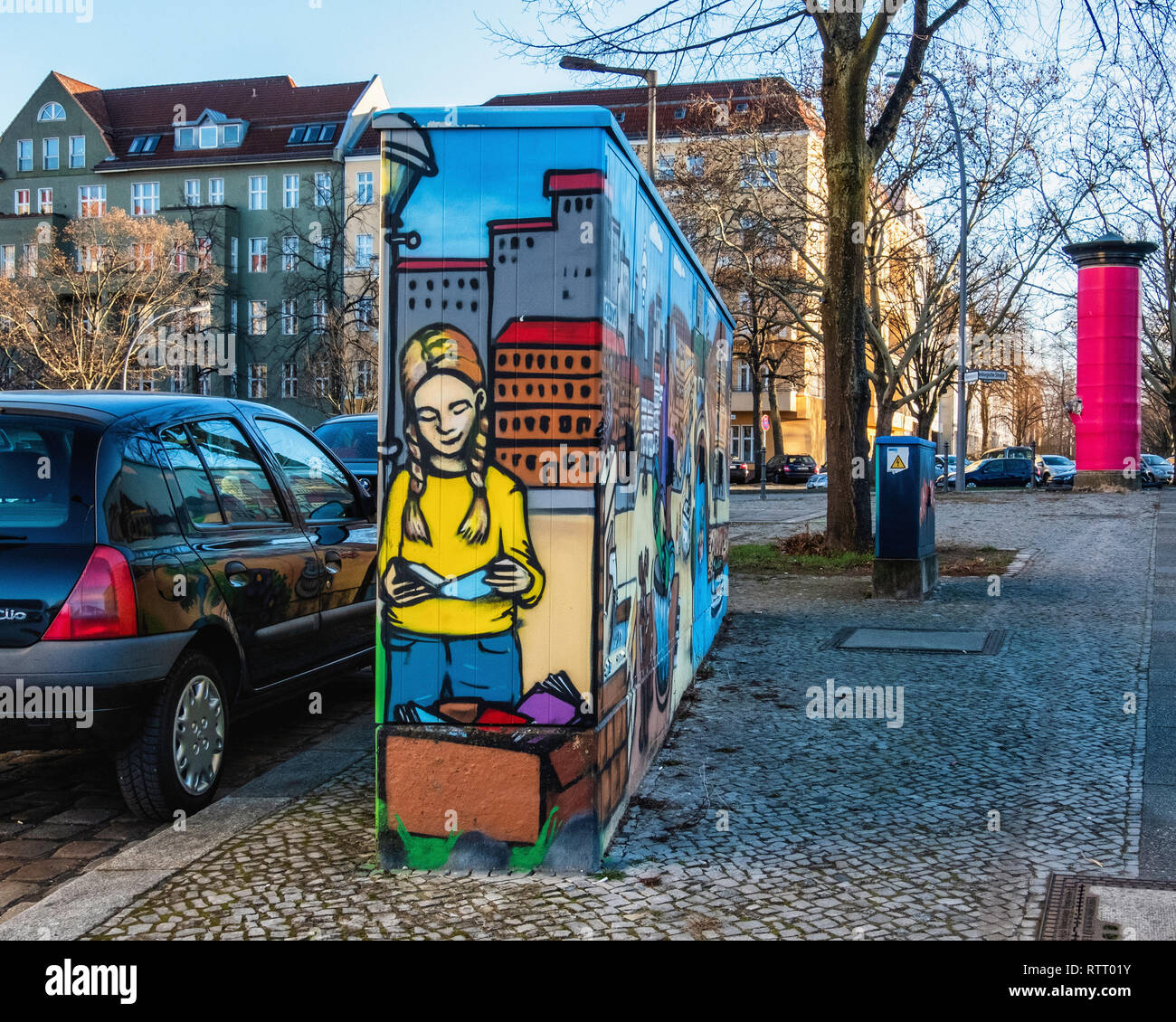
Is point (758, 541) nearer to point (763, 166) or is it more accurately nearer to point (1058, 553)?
point (1058, 553)

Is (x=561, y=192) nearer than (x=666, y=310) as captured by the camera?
Yes

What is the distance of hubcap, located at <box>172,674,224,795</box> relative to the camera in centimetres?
473

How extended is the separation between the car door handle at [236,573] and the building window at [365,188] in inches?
2043

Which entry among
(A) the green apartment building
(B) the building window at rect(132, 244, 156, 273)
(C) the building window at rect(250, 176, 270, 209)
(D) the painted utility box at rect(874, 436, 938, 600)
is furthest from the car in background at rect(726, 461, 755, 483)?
(D) the painted utility box at rect(874, 436, 938, 600)

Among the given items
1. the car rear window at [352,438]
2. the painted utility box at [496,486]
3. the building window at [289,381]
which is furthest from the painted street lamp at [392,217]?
the building window at [289,381]

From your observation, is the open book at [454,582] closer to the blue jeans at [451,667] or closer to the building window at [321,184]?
the blue jeans at [451,667]

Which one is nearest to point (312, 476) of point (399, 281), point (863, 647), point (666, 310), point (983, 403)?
point (666, 310)

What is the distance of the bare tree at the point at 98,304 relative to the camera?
4078 cm

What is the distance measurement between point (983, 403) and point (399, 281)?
195 ft

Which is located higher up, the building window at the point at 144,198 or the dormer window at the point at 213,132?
the dormer window at the point at 213,132

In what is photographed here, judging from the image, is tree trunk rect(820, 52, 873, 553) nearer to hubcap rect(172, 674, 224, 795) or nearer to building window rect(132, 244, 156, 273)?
hubcap rect(172, 674, 224, 795)

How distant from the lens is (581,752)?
395 cm

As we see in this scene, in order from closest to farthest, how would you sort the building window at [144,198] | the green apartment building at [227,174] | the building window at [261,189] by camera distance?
the green apartment building at [227,174]
the building window at [261,189]
the building window at [144,198]
